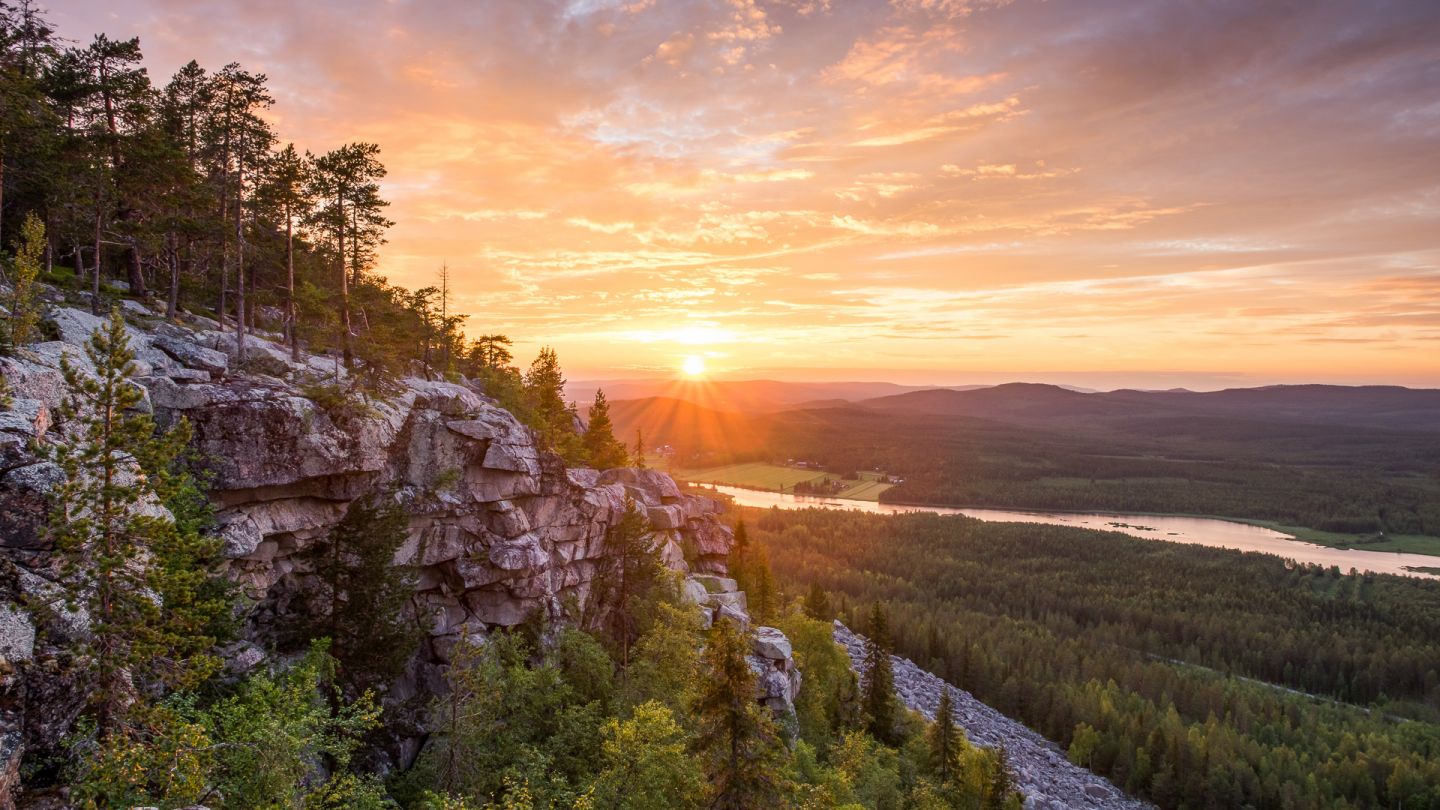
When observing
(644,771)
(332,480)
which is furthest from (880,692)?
(332,480)

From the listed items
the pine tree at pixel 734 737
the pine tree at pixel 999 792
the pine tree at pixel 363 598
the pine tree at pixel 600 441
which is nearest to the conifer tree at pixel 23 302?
the pine tree at pixel 363 598

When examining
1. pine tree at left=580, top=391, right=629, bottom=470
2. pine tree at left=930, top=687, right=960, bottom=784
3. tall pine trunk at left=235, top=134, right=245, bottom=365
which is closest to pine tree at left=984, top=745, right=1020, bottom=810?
pine tree at left=930, top=687, right=960, bottom=784

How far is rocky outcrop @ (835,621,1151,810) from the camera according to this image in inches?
2542

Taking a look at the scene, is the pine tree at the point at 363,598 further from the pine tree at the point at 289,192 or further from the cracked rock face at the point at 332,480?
the pine tree at the point at 289,192

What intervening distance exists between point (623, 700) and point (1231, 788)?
7193cm

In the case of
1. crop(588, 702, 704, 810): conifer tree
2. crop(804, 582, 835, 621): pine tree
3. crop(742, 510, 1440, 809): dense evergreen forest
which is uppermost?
crop(588, 702, 704, 810): conifer tree

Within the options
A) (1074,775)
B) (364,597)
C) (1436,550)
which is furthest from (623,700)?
(1436,550)

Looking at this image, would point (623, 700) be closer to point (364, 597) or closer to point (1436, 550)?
point (364, 597)

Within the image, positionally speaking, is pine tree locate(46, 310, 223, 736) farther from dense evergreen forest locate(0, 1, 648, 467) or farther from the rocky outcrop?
the rocky outcrop

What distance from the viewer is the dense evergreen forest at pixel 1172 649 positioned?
7300cm

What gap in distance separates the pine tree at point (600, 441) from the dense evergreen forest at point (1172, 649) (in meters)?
23.8

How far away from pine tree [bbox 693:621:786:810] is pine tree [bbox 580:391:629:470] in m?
47.6

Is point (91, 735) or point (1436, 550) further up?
point (91, 735)

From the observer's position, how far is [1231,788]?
227 ft
